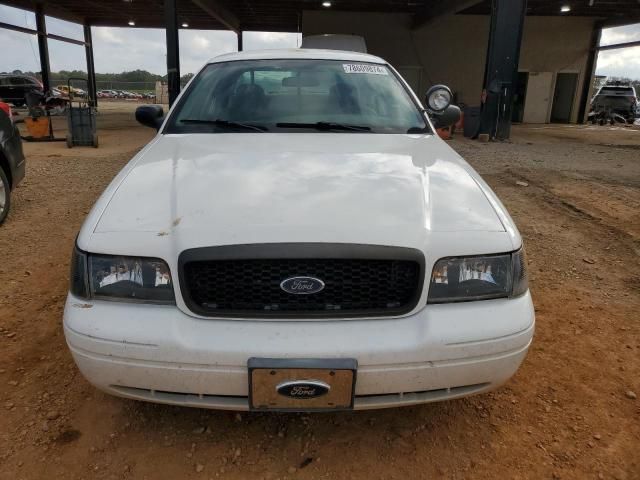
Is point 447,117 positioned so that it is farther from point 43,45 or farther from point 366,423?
point 43,45

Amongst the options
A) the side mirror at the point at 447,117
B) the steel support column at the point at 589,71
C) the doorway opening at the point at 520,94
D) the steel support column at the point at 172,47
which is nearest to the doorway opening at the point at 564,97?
the steel support column at the point at 589,71

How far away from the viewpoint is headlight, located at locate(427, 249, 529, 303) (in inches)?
70.2

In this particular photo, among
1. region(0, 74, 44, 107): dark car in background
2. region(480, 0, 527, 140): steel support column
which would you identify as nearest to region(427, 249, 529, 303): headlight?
region(480, 0, 527, 140): steel support column

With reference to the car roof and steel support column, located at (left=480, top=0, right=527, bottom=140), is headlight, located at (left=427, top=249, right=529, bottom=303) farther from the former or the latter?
steel support column, located at (left=480, top=0, right=527, bottom=140)

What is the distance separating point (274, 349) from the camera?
1.63 meters

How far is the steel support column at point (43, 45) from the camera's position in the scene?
21047 mm

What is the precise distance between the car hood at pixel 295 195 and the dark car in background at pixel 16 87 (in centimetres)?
2417

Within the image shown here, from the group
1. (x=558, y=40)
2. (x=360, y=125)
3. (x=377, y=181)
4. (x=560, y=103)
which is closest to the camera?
(x=377, y=181)

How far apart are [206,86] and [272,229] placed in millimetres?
1819

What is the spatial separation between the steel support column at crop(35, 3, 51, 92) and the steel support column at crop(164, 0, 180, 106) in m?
11.7

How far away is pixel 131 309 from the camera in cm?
174

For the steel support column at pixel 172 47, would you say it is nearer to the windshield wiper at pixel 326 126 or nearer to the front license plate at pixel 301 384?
the windshield wiper at pixel 326 126

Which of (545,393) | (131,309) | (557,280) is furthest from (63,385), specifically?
(557,280)

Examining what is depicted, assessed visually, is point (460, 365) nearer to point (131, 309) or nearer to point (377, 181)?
point (377, 181)
